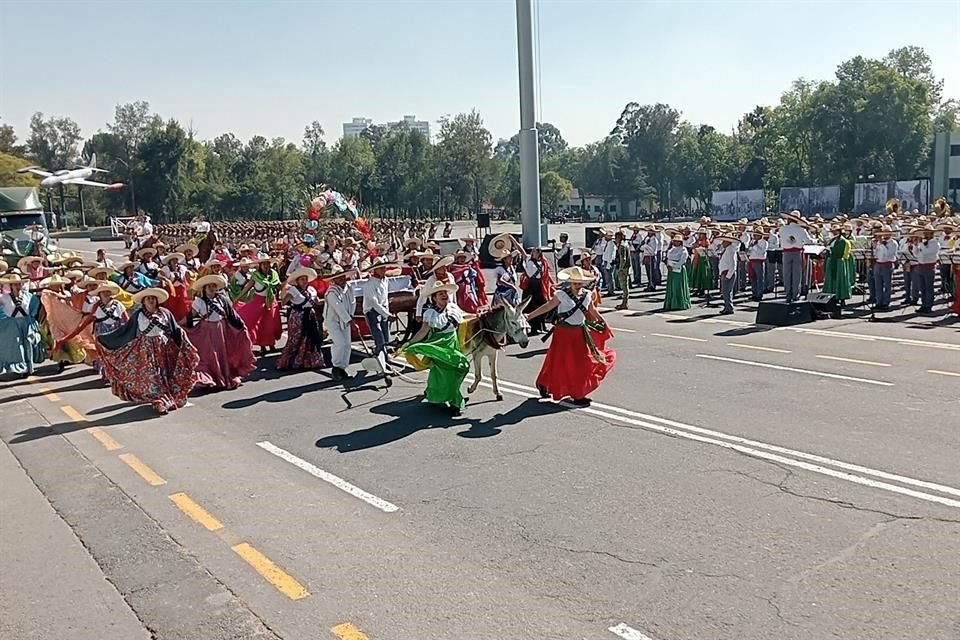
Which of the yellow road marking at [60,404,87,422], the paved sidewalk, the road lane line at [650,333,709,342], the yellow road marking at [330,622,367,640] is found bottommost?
the road lane line at [650,333,709,342]

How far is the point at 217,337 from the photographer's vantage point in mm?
13016

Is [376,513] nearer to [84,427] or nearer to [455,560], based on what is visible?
[455,560]

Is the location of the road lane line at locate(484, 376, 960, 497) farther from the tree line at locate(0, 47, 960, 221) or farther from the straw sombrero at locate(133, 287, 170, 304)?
the tree line at locate(0, 47, 960, 221)

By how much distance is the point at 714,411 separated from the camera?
10477 mm

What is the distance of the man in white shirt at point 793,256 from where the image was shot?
67.9ft

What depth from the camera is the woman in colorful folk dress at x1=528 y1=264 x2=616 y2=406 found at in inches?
428

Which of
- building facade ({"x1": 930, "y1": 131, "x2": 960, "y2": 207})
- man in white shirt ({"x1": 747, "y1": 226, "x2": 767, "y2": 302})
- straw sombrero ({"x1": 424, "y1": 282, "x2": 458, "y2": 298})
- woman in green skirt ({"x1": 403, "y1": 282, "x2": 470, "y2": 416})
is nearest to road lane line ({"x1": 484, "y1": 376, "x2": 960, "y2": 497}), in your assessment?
woman in green skirt ({"x1": 403, "y1": 282, "x2": 470, "y2": 416})

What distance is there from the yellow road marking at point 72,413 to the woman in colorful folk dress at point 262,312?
417cm

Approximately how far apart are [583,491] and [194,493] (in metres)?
3.63

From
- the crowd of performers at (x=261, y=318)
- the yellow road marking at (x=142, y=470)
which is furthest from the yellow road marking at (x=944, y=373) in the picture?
the yellow road marking at (x=142, y=470)

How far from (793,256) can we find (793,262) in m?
0.15

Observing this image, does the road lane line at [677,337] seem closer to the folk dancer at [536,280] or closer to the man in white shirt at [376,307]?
the folk dancer at [536,280]

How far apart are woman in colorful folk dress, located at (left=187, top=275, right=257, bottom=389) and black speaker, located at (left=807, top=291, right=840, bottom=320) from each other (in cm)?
1205

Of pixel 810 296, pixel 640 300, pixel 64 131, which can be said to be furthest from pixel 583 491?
pixel 64 131
